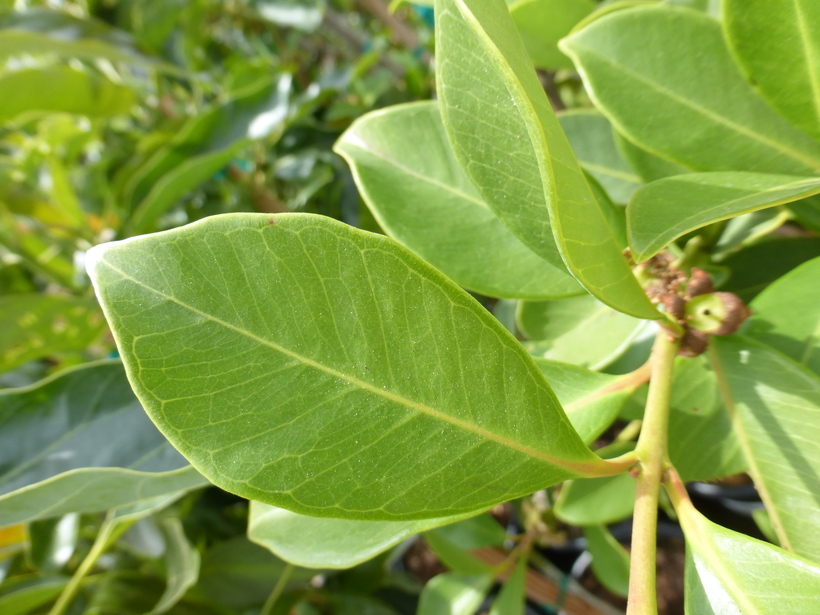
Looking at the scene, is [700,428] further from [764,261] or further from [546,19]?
[546,19]

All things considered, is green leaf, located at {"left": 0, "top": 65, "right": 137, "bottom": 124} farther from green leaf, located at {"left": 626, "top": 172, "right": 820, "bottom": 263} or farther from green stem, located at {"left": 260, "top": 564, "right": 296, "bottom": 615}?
green leaf, located at {"left": 626, "top": 172, "right": 820, "bottom": 263}

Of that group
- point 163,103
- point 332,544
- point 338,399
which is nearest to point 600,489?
point 332,544

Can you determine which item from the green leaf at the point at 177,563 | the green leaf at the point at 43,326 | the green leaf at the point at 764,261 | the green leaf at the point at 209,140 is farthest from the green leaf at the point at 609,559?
the green leaf at the point at 43,326

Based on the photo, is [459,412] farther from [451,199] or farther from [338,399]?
[451,199]

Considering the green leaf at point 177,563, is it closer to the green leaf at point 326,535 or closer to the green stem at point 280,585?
the green stem at point 280,585

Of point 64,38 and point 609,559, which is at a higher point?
point 64,38

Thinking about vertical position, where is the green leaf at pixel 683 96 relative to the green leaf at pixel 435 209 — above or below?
above

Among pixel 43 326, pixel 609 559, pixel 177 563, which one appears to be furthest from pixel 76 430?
pixel 609 559
